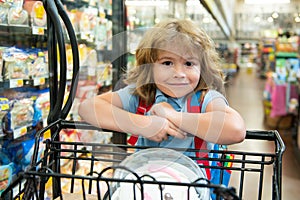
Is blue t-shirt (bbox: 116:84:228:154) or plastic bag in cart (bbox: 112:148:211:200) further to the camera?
blue t-shirt (bbox: 116:84:228:154)

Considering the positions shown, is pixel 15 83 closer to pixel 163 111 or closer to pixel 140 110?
A: pixel 140 110

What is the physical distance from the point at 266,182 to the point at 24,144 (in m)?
2.24

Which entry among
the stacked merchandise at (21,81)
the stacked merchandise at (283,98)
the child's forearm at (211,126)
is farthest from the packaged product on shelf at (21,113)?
the stacked merchandise at (283,98)

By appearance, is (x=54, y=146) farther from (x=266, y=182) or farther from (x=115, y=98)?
(x=266, y=182)

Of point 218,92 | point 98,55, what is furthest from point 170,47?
point 98,55

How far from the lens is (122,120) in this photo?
2.86 feet

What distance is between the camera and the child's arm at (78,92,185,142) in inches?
32.1

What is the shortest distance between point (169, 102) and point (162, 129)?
0.65ft

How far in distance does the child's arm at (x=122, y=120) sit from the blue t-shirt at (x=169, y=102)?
40 mm

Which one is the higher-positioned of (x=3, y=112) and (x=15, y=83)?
(x=15, y=83)

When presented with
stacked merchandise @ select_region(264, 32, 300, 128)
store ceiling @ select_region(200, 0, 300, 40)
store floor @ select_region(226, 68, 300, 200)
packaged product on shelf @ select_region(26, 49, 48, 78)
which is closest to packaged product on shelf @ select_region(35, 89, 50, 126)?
packaged product on shelf @ select_region(26, 49, 48, 78)

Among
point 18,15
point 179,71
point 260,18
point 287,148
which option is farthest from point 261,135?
point 260,18

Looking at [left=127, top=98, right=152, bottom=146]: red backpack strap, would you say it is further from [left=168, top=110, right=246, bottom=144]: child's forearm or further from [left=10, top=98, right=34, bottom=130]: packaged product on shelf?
[left=10, top=98, right=34, bottom=130]: packaged product on shelf

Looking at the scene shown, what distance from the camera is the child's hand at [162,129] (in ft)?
2.66
